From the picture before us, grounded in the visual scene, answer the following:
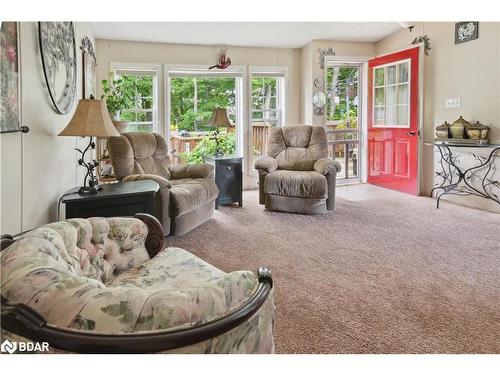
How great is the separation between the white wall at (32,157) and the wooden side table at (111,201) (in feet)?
0.54

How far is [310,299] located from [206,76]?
14.4ft

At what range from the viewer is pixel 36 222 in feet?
7.59

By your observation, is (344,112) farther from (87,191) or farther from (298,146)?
(87,191)

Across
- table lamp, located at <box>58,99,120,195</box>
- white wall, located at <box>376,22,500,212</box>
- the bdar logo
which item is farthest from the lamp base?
white wall, located at <box>376,22,500,212</box>

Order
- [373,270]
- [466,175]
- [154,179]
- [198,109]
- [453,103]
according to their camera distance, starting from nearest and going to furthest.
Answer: [373,270]
[154,179]
[466,175]
[453,103]
[198,109]

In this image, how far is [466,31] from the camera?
4.88 metres

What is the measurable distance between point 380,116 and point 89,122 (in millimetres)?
4822

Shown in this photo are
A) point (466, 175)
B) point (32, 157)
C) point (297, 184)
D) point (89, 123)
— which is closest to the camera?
point (32, 157)

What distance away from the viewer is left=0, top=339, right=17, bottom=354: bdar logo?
98 cm

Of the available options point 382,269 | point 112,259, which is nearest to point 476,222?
point 382,269

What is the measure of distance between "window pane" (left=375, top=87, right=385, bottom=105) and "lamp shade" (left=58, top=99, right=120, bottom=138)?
185 inches

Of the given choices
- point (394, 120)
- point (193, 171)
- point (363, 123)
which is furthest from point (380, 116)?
point (193, 171)

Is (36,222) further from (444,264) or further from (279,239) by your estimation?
(444,264)

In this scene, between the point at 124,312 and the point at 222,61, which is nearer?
the point at 124,312
